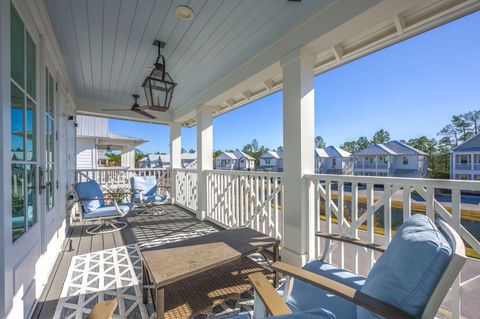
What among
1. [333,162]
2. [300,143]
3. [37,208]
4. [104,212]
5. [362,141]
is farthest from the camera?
[104,212]

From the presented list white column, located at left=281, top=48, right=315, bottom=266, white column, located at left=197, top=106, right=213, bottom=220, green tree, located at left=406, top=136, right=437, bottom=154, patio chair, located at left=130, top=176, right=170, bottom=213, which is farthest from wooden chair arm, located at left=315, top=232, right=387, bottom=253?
patio chair, located at left=130, top=176, right=170, bottom=213

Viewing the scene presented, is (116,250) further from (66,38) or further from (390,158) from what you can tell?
(390,158)

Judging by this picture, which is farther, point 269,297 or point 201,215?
point 201,215

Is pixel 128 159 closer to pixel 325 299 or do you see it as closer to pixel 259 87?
pixel 259 87

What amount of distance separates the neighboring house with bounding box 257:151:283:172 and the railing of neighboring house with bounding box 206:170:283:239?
155 mm

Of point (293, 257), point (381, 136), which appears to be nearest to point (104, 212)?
point (293, 257)

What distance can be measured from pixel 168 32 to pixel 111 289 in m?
2.70

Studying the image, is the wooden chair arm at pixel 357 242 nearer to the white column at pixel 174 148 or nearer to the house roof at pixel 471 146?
the house roof at pixel 471 146

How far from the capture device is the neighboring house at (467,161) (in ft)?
4.82

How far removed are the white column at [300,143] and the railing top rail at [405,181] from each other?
0.18 m

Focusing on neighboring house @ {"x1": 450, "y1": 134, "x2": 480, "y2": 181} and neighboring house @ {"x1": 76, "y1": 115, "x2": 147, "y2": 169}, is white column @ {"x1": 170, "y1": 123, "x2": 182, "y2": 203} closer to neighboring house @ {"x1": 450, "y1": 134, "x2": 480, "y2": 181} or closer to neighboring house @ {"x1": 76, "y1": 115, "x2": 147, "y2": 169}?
neighboring house @ {"x1": 76, "y1": 115, "x2": 147, "y2": 169}

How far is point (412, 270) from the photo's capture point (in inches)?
33.3

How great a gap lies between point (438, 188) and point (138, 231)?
3.95 meters

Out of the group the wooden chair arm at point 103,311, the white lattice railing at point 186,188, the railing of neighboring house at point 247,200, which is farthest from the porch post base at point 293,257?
the white lattice railing at point 186,188
